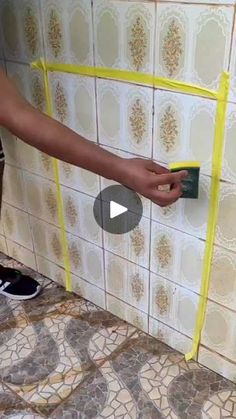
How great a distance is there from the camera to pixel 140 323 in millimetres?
1237

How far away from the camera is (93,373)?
Result: 1.11 meters

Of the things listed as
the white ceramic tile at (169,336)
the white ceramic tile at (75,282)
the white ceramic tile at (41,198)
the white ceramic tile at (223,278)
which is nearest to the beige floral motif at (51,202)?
the white ceramic tile at (41,198)

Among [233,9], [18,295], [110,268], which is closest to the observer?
[233,9]

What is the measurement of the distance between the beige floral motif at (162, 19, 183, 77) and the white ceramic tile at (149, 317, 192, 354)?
2.18ft

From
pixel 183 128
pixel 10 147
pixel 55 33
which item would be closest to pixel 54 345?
pixel 10 147

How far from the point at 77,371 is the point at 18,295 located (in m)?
0.36

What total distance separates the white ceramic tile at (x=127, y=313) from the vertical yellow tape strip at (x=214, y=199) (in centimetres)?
16

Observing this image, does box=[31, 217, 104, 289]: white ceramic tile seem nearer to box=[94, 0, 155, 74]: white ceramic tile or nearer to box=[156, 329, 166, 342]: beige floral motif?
box=[156, 329, 166, 342]: beige floral motif

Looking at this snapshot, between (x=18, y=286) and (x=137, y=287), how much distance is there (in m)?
0.42

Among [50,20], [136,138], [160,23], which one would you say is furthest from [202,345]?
[50,20]

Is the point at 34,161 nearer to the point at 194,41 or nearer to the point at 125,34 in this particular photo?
the point at 125,34

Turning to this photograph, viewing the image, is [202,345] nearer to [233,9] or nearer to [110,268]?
[110,268]

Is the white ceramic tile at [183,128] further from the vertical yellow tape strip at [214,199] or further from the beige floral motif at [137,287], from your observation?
the beige floral motif at [137,287]

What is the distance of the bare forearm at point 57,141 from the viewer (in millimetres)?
762
